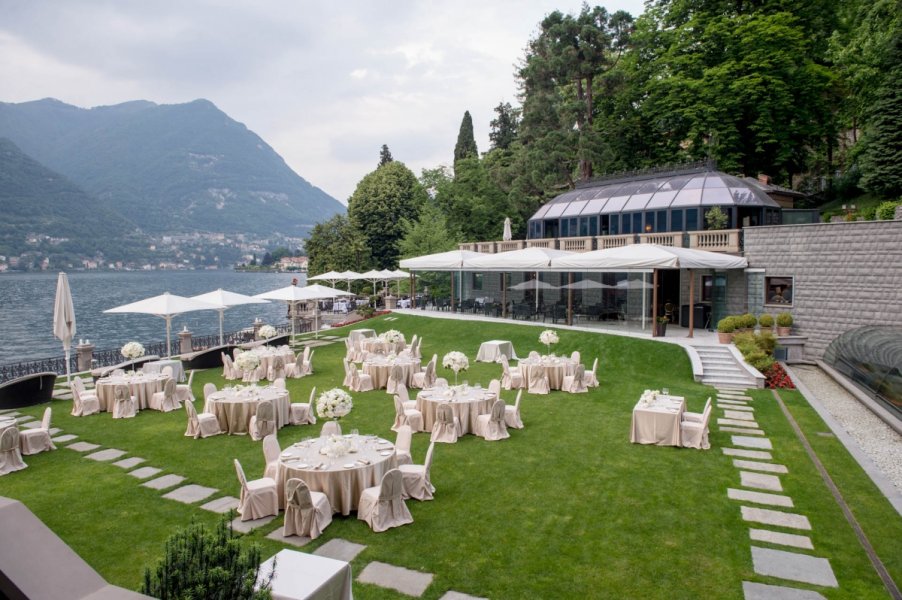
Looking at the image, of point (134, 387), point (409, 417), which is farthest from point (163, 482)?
point (134, 387)

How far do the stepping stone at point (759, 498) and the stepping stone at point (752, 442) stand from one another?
2705mm

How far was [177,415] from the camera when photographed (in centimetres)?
1420

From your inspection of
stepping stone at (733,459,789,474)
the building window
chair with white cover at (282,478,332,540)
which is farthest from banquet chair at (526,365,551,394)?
the building window

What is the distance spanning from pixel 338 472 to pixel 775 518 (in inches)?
256

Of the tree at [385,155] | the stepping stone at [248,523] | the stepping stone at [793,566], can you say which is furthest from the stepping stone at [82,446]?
the tree at [385,155]

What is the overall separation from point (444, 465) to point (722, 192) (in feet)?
82.5

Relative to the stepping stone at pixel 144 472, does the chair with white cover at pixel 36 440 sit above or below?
above

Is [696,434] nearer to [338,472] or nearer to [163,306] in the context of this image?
[338,472]

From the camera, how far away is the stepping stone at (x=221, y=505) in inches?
328

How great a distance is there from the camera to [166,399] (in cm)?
1466

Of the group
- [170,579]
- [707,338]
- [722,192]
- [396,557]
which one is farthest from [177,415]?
[722,192]

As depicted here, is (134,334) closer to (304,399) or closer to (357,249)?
(357,249)

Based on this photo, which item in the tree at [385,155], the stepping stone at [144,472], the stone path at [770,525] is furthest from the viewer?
the tree at [385,155]

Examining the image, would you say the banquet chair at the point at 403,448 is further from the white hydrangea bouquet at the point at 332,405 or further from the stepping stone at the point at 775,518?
the stepping stone at the point at 775,518
